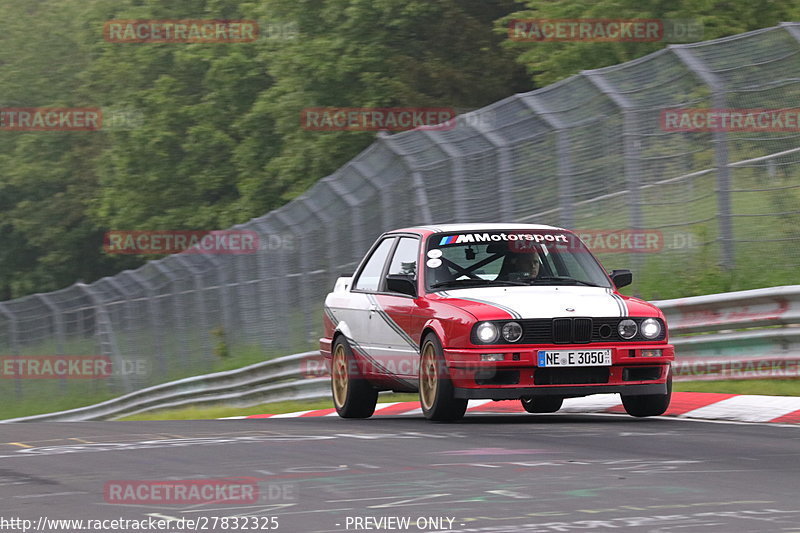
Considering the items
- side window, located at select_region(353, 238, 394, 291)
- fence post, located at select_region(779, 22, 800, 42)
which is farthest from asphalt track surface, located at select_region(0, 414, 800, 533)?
fence post, located at select_region(779, 22, 800, 42)

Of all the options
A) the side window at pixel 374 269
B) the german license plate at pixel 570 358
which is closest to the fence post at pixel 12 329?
the side window at pixel 374 269

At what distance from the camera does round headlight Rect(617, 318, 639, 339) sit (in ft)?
35.6

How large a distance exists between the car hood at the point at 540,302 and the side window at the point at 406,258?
77cm

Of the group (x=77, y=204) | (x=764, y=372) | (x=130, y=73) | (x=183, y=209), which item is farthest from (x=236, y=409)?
(x=77, y=204)

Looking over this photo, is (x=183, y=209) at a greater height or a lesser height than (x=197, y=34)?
lesser

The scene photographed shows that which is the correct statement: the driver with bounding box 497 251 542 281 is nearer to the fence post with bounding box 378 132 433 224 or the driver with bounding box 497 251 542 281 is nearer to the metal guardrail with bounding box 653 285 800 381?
the metal guardrail with bounding box 653 285 800 381

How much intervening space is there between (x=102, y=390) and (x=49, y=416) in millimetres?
2569

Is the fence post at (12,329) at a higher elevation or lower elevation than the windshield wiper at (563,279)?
lower

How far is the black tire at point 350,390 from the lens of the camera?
12.7 metres

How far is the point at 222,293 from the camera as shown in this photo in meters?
25.5

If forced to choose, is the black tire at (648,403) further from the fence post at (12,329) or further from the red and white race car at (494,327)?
the fence post at (12,329)

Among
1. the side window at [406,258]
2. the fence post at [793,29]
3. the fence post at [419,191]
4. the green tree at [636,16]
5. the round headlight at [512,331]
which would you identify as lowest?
the round headlight at [512,331]

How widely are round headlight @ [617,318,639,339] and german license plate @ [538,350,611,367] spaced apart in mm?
244

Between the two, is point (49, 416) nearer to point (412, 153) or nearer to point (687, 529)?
point (412, 153)
